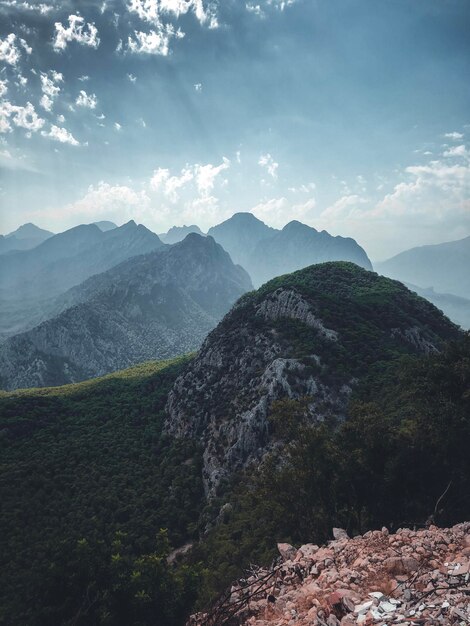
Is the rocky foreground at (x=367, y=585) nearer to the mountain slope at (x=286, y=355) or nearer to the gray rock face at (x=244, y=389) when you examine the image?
the gray rock face at (x=244, y=389)

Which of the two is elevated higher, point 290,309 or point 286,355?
point 290,309

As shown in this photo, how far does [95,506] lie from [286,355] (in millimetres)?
37051

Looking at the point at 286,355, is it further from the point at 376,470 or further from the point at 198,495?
the point at 376,470

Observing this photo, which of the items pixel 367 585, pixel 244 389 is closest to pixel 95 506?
pixel 244 389

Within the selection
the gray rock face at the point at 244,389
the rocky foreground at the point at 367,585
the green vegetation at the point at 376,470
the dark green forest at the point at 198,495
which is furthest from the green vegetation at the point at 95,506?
the rocky foreground at the point at 367,585

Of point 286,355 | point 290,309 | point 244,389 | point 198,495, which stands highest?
point 290,309

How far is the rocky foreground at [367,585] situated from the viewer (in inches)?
407

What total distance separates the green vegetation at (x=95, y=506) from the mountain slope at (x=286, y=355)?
6.99 metres

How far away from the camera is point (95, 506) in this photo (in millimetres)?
49750

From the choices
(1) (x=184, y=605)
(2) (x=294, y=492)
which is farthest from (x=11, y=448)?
A: (2) (x=294, y=492)

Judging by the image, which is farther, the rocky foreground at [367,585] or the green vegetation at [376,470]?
the green vegetation at [376,470]

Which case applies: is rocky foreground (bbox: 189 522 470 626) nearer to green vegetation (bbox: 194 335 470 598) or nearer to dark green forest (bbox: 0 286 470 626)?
dark green forest (bbox: 0 286 470 626)

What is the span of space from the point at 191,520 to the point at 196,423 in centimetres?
1858

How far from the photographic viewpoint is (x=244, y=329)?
77625 millimetres
